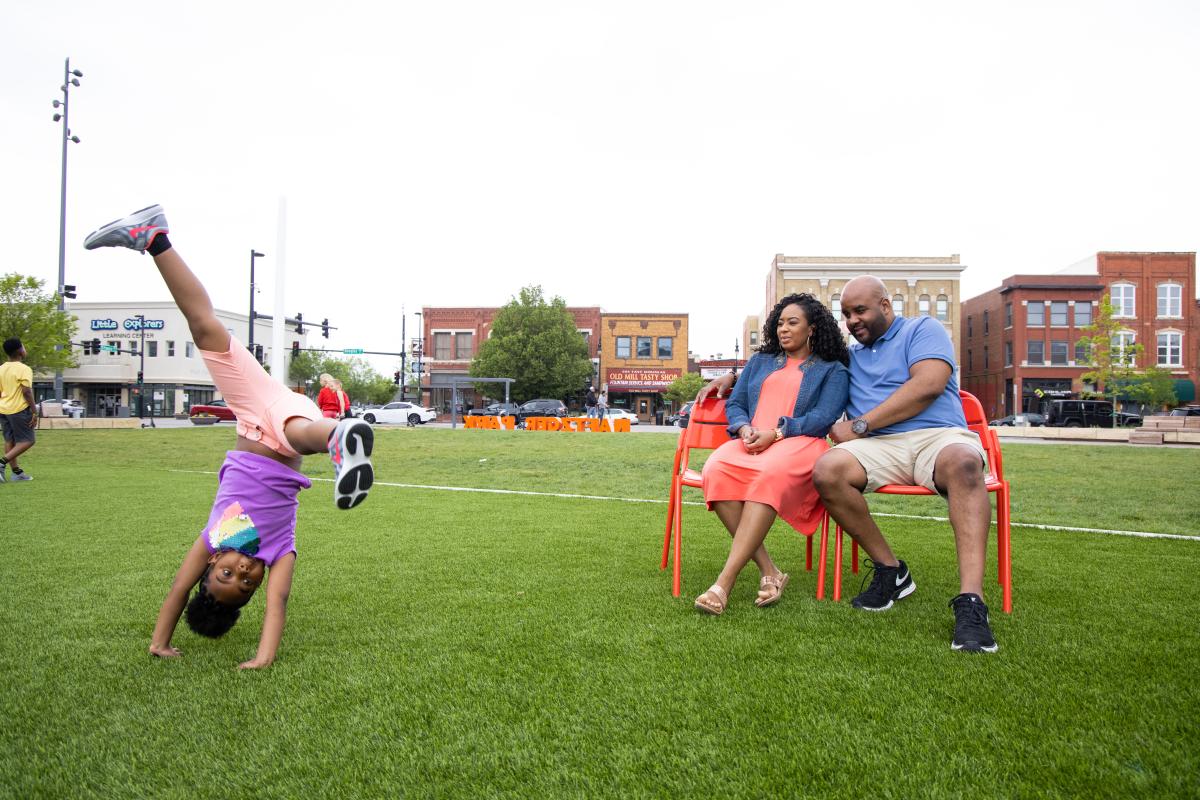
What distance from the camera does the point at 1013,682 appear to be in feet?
7.75

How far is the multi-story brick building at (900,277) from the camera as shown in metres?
48.0

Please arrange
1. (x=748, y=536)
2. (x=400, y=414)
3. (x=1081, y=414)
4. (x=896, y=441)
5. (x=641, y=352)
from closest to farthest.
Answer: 1. (x=748, y=536)
2. (x=896, y=441)
3. (x=1081, y=414)
4. (x=400, y=414)
5. (x=641, y=352)

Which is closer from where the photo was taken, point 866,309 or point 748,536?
point 748,536

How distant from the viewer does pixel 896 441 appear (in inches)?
134

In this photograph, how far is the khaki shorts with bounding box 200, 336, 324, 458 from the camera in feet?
8.73

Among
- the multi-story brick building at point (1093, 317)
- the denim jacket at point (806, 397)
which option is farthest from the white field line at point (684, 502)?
the multi-story brick building at point (1093, 317)

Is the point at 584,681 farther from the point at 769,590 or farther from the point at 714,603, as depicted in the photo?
the point at 769,590

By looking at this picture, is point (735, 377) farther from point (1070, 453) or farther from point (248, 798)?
point (1070, 453)

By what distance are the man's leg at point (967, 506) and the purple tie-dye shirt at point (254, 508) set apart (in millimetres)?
2537

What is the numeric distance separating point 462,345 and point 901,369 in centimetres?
5481

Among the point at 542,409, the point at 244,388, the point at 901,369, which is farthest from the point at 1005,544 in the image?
the point at 542,409

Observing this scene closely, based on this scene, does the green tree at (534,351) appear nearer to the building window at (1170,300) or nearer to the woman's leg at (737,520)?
the building window at (1170,300)

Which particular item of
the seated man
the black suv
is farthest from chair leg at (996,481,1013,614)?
the black suv

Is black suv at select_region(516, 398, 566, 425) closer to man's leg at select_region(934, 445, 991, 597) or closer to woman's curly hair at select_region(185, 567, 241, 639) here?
man's leg at select_region(934, 445, 991, 597)
